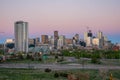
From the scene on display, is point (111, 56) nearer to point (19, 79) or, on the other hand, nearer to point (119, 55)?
point (119, 55)

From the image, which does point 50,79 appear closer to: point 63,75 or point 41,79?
point 41,79

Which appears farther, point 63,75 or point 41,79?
point 63,75

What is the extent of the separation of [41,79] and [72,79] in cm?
2367

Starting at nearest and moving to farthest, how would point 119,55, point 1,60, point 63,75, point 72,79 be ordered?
point 72,79, point 63,75, point 1,60, point 119,55

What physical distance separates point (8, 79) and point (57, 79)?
7.47 metres

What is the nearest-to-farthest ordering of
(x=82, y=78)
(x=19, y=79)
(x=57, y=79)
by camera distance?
(x=82, y=78), (x=19, y=79), (x=57, y=79)

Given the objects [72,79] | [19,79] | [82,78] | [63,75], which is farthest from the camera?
[63,75]

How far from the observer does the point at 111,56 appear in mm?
171625

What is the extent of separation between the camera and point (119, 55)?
6678 inches

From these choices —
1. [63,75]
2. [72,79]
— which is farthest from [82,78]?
[63,75]

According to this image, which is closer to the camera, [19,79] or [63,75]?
[19,79]

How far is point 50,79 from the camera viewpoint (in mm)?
54031

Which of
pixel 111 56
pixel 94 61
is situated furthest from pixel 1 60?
pixel 111 56

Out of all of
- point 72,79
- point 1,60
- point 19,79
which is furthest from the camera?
point 1,60
